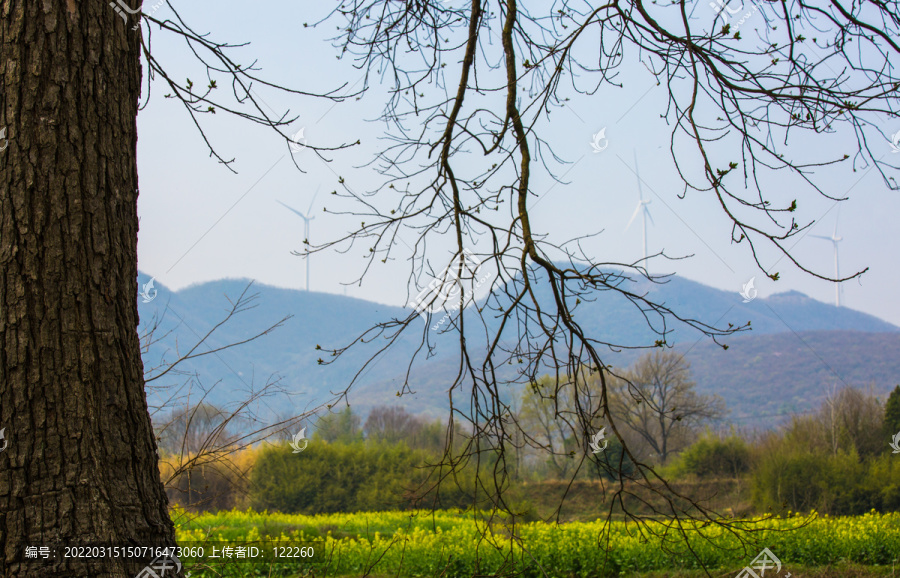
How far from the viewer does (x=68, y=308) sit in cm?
147

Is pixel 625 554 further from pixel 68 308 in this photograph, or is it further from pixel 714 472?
pixel 714 472

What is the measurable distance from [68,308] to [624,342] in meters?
112

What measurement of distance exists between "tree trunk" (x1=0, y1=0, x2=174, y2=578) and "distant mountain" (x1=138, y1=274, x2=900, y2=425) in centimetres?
4825

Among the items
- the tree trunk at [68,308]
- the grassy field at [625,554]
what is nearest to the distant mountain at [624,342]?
the grassy field at [625,554]

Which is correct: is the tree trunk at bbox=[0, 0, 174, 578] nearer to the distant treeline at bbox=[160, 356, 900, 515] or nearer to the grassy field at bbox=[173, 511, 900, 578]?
the grassy field at bbox=[173, 511, 900, 578]

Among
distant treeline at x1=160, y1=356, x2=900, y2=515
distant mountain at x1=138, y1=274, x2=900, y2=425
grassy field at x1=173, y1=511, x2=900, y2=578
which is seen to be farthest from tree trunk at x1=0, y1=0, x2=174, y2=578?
distant mountain at x1=138, y1=274, x2=900, y2=425

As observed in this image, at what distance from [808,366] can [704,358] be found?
12.6m

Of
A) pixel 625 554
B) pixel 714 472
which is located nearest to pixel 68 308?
pixel 625 554

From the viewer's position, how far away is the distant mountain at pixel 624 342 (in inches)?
2808

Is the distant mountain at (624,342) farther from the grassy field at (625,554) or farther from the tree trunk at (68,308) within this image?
the tree trunk at (68,308)

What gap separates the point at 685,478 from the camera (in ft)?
62.1

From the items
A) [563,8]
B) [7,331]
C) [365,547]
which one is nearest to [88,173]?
[7,331]

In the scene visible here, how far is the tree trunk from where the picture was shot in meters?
1.42

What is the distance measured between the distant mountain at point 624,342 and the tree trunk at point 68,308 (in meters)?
48.2
